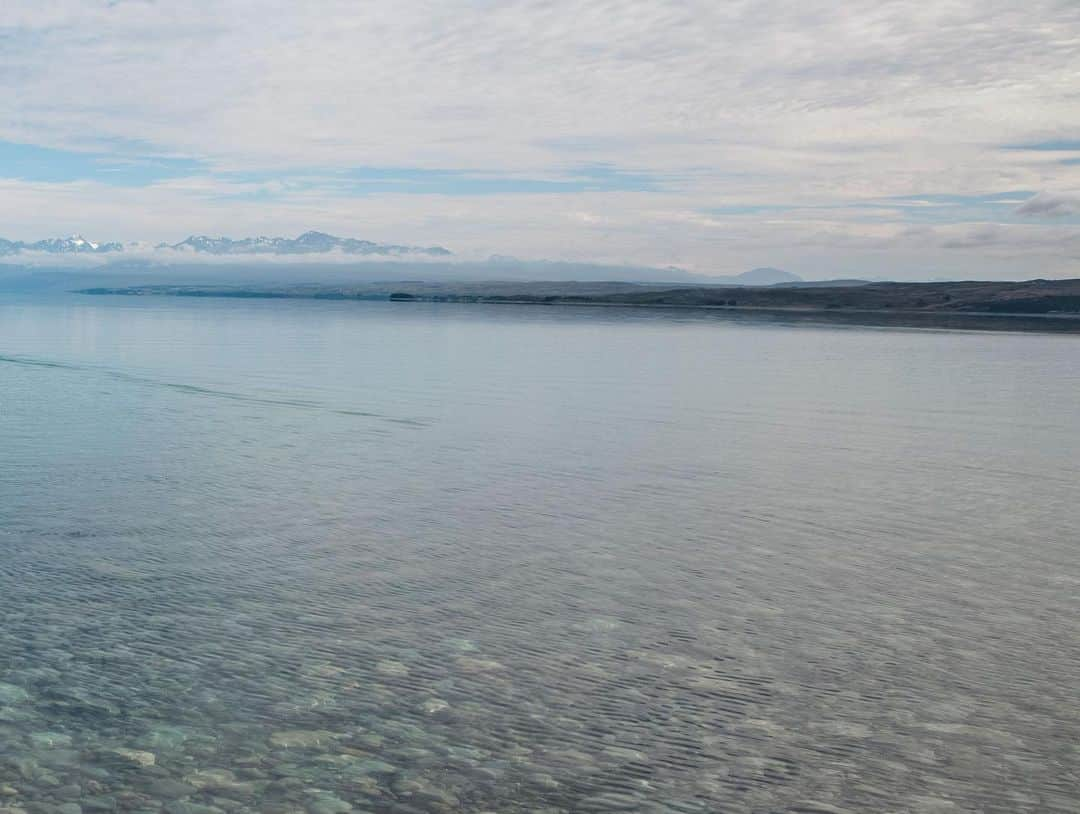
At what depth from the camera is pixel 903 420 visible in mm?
33406

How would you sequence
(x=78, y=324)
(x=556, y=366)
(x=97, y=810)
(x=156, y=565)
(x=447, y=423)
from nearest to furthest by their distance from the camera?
(x=97, y=810), (x=156, y=565), (x=447, y=423), (x=556, y=366), (x=78, y=324)

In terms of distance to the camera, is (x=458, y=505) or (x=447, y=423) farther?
(x=447, y=423)

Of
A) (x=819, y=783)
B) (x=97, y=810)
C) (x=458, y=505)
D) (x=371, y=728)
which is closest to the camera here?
(x=97, y=810)

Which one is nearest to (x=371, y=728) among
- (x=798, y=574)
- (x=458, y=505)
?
(x=798, y=574)

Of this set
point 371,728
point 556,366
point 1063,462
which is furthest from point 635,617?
point 556,366

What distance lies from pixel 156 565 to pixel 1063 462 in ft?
69.1

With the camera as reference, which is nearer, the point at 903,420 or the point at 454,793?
the point at 454,793

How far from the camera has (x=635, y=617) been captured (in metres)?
13.6

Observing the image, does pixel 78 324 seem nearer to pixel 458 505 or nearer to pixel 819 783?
pixel 458 505

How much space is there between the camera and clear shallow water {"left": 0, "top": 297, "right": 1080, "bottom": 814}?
940cm

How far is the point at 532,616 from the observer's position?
13570mm

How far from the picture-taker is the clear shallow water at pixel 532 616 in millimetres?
9398

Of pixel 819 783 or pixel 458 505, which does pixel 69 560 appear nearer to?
pixel 458 505

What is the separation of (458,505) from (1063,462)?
1546 cm
